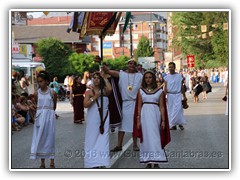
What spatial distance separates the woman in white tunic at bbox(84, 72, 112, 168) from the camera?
32.1 ft

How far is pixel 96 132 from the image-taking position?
988cm

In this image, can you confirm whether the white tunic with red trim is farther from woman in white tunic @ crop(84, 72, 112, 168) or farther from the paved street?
woman in white tunic @ crop(84, 72, 112, 168)

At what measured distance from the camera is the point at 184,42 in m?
50.2

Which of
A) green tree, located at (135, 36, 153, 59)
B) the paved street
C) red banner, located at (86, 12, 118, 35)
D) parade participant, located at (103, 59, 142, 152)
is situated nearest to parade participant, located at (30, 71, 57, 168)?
the paved street

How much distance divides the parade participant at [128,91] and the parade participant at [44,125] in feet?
7.16

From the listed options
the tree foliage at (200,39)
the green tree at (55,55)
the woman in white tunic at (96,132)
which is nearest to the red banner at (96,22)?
the woman in white tunic at (96,132)

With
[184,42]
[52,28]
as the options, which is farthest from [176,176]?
[52,28]

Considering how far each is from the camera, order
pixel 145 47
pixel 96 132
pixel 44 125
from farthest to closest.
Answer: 1. pixel 145 47
2. pixel 44 125
3. pixel 96 132

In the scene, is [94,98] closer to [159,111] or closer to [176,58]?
[159,111]

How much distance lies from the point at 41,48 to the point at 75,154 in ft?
186

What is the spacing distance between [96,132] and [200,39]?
39.8 m

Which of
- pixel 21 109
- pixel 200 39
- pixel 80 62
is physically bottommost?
pixel 21 109

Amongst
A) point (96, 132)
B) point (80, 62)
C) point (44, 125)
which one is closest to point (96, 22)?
point (44, 125)

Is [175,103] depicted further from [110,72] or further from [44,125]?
[44,125]
